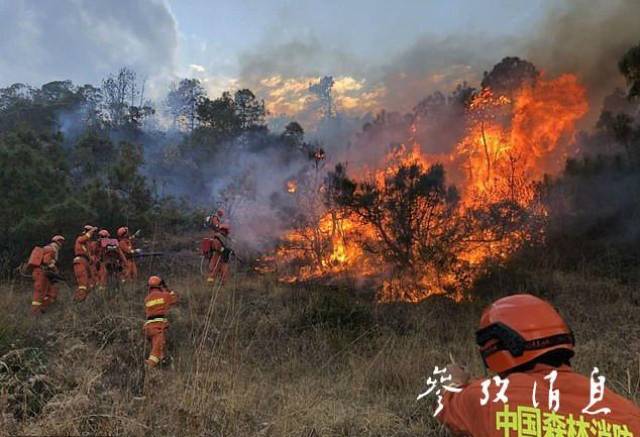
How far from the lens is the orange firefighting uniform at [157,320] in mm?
6715

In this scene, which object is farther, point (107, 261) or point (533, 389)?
point (107, 261)

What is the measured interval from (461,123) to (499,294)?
355 inches

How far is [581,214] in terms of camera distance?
16.3 meters

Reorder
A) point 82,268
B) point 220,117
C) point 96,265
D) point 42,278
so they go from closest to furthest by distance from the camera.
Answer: point 42,278
point 82,268
point 96,265
point 220,117

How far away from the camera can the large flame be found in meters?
12.9


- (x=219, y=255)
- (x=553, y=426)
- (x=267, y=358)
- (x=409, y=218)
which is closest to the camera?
(x=553, y=426)

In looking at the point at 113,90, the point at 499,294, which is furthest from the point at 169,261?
the point at 113,90

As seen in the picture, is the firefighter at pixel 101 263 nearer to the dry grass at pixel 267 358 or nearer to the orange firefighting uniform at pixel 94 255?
the orange firefighting uniform at pixel 94 255

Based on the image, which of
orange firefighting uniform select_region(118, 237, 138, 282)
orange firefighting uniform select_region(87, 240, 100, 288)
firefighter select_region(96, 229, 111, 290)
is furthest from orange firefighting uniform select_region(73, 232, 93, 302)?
orange firefighting uniform select_region(118, 237, 138, 282)

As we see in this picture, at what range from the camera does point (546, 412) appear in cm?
187

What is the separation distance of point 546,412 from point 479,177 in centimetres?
1565

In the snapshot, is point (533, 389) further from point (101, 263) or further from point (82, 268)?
point (101, 263)

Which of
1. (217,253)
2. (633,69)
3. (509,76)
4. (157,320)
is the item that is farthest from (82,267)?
(509,76)

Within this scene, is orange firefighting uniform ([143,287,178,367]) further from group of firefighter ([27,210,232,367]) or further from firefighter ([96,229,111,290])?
firefighter ([96,229,111,290])
